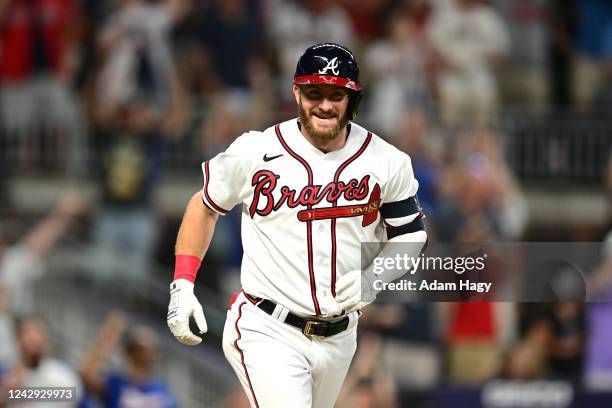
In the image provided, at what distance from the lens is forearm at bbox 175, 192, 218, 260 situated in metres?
5.03

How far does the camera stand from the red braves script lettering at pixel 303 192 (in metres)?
4.91

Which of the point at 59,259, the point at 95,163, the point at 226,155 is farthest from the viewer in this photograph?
Result: the point at 95,163

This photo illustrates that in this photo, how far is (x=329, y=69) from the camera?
4816 mm

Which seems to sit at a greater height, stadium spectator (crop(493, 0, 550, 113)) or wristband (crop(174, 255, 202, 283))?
stadium spectator (crop(493, 0, 550, 113))

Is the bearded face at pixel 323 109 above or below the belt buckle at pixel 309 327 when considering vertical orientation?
above

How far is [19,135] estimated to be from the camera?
37.6ft

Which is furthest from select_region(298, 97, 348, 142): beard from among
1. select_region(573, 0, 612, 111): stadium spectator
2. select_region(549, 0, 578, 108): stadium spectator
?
select_region(549, 0, 578, 108): stadium spectator

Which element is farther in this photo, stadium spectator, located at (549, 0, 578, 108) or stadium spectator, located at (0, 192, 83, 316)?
stadium spectator, located at (549, 0, 578, 108)

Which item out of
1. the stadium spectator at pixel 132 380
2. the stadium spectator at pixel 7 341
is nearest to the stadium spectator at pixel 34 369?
the stadium spectator at pixel 132 380

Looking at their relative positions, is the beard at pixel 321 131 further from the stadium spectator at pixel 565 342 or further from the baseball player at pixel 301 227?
the stadium spectator at pixel 565 342

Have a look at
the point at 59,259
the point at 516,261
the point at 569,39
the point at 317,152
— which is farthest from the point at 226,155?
the point at 569,39

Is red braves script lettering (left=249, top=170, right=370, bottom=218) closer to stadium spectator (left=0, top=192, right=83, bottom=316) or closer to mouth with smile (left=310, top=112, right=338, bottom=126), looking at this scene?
mouth with smile (left=310, top=112, right=338, bottom=126)

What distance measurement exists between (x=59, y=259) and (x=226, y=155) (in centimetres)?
Result: 574

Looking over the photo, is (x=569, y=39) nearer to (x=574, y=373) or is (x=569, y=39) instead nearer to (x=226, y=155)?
(x=574, y=373)
